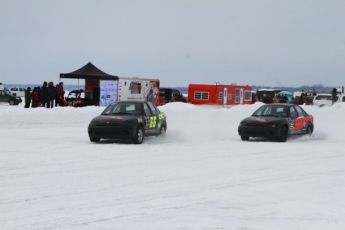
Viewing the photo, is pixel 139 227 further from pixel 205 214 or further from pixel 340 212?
pixel 340 212

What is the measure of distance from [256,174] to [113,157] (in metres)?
4.01

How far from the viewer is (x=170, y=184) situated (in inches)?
443

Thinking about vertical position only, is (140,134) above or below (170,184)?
above

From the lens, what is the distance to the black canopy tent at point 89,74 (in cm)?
4075

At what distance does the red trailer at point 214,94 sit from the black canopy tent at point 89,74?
32.8 feet

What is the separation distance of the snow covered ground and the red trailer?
27697 millimetres

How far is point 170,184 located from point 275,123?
1100 cm

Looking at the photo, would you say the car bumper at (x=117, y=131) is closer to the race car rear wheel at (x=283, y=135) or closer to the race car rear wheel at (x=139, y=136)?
the race car rear wheel at (x=139, y=136)

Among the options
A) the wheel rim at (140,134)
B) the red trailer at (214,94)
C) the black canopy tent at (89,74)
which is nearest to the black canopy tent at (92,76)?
the black canopy tent at (89,74)

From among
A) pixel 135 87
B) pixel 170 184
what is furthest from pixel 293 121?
pixel 135 87

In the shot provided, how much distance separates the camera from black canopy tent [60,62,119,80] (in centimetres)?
4075

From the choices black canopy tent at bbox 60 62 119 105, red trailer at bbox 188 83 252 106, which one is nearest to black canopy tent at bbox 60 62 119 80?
black canopy tent at bbox 60 62 119 105

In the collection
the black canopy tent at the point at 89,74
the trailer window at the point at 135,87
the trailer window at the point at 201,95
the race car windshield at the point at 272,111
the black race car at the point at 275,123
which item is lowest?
the black race car at the point at 275,123

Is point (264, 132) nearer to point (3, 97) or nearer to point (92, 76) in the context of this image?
point (92, 76)
